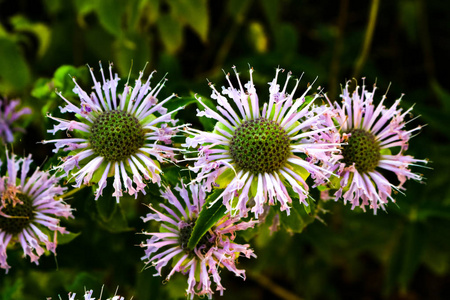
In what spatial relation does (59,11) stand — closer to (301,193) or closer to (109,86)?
(109,86)

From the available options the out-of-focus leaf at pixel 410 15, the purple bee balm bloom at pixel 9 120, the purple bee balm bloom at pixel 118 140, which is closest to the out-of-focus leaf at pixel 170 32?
the purple bee balm bloom at pixel 9 120

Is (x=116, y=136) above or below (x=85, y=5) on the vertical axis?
below

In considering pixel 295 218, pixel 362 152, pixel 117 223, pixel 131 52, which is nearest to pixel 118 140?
pixel 117 223

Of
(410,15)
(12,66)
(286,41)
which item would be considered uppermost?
(410,15)

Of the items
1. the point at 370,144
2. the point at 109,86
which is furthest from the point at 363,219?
the point at 109,86

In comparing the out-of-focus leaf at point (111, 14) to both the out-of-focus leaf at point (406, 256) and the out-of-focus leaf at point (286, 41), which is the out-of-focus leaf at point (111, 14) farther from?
the out-of-focus leaf at point (406, 256)

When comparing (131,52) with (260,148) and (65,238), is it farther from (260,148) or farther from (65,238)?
(260,148)
